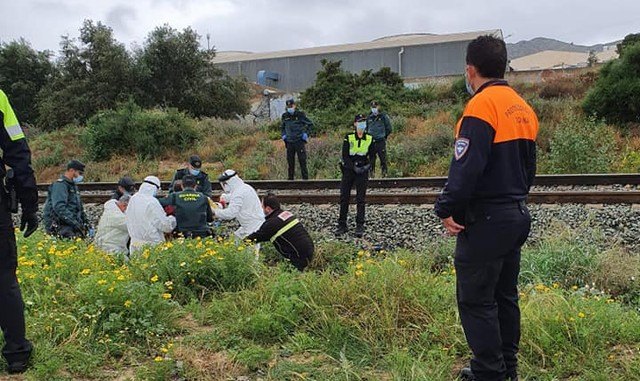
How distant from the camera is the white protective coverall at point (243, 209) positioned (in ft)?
23.9

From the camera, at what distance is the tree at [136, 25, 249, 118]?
3161cm

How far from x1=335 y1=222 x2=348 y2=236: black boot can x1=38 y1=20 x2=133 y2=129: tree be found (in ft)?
78.0

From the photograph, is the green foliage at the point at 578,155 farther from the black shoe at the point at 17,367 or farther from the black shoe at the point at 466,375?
the black shoe at the point at 17,367

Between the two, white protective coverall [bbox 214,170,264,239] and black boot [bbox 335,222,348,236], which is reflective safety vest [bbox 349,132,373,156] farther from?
white protective coverall [bbox 214,170,264,239]

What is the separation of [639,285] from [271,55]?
5667cm

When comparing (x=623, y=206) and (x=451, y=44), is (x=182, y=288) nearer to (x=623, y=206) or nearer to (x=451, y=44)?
(x=623, y=206)

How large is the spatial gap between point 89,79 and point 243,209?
86.0 ft

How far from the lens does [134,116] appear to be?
21609 mm

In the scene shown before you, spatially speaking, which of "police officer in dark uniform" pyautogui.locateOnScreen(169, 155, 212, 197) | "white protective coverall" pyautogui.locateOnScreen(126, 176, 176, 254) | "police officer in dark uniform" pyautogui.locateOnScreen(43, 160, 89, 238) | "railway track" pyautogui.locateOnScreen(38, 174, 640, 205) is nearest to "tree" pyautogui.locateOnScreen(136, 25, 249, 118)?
"railway track" pyautogui.locateOnScreen(38, 174, 640, 205)

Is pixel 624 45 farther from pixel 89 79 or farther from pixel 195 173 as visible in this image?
pixel 89 79

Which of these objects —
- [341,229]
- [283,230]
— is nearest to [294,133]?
[341,229]

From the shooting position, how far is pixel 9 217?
11.2 ft

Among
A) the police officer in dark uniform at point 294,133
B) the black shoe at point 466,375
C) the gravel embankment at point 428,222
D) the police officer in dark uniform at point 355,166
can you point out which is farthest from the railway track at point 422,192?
the black shoe at point 466,375

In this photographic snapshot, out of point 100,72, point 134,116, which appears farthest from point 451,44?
point 134,116
